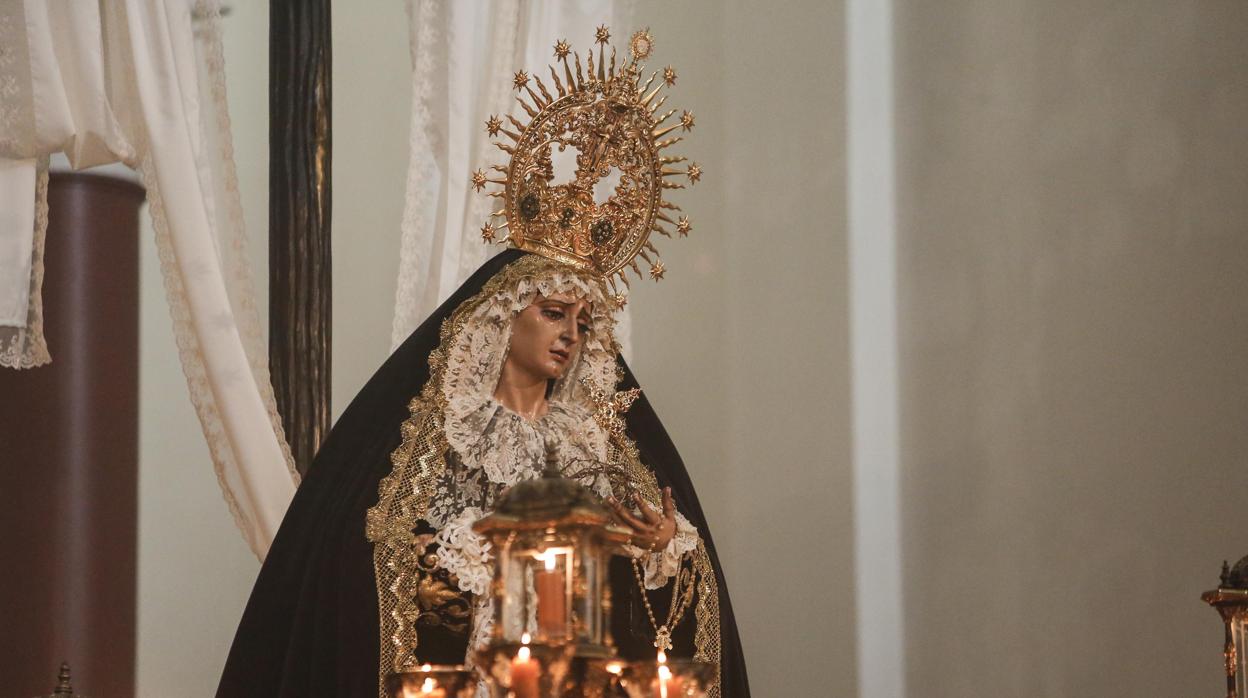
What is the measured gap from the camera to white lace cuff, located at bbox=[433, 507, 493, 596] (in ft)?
11.3

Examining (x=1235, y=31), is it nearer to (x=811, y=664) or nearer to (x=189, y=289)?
(x=811, y=664)

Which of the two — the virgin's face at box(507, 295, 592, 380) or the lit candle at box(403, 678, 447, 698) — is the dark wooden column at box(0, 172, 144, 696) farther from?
the lit candle at box(403, 678, 447, 698)

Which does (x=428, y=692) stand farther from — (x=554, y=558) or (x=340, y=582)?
(x=340, y=582)

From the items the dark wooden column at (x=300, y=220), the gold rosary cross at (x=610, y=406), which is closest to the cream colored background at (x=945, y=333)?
the dark wooden column at (x=300, y=220)

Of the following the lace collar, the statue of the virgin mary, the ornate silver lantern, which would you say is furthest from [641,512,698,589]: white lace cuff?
the ornate silver lantern

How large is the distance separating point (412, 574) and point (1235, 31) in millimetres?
2353

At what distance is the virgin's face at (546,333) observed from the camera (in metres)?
3.70

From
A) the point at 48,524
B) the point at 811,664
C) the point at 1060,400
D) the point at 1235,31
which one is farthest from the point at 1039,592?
the point at 48,524

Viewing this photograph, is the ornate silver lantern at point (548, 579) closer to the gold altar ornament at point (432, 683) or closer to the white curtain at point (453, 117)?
the gold altar ornament at point (432, 683)

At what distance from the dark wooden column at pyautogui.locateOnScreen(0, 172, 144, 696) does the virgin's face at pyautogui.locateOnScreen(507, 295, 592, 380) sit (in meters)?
1.14

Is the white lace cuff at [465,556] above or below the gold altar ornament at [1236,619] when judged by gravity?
above

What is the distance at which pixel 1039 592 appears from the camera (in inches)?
172

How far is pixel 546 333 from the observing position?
12.1 ft

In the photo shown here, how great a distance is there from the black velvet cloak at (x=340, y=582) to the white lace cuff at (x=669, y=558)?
0.20 feet
